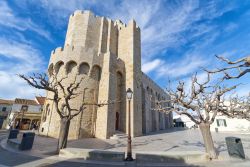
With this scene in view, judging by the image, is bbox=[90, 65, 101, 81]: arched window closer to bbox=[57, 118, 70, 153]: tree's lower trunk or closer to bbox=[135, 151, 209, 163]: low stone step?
bbox=[57, 118, 70, 153]: tree's lower trunk

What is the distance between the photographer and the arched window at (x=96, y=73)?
19.4 metres

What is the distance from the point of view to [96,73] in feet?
65.1

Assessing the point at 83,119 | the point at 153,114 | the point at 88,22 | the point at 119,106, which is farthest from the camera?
the point at 153,114

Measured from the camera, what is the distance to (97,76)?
19766 mm

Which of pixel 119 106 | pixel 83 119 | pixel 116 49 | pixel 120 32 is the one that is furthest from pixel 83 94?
pixel 120 32

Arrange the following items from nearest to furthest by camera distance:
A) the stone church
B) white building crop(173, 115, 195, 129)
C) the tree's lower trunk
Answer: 1. the tree's lower trunk
2. the stone church
3. white building crop(173, 115, 195, 129)

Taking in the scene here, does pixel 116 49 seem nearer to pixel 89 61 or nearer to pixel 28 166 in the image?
pixel 89 61

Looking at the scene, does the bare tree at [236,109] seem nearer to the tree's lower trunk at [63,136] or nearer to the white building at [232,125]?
the tree's lower trunk at [63,136]

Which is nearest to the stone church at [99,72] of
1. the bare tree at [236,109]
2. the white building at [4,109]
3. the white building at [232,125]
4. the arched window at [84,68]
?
the arched window at [84,68]

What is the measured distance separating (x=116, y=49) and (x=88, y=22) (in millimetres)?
6145

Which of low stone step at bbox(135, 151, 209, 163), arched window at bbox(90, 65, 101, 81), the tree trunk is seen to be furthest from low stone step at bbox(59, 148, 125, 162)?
arched window at bbox(90, 65, 101, 81)

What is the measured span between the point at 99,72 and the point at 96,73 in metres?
0.47

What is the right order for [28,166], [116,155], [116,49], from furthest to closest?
[116,49] < [116,155] < [28,166]

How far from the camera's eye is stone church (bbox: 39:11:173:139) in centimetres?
1744
